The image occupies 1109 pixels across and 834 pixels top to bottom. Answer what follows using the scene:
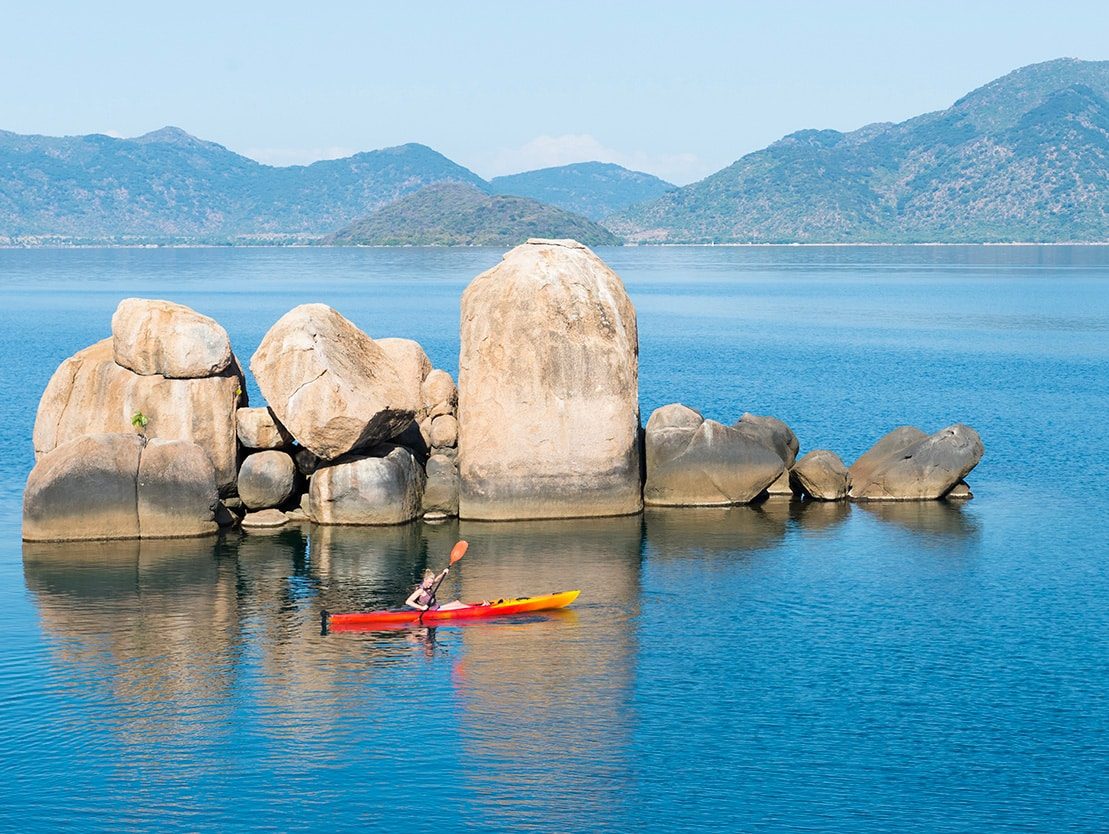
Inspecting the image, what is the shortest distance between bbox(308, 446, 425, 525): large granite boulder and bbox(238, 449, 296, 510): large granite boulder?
2.99 ft

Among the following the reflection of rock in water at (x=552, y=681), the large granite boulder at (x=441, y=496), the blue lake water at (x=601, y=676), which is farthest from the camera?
the large granite boulder at (x=441, y=496)

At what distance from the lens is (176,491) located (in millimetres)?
40688

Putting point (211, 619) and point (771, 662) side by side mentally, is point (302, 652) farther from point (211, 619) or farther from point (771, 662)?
point (771, 662)

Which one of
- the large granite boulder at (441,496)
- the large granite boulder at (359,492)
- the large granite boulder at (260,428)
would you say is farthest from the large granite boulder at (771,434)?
the large granite boulder at (260,428)

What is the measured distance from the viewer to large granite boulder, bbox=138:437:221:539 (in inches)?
1586

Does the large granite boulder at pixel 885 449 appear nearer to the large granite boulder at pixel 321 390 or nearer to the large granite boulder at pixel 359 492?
the large granite boulder at pixel 359 492

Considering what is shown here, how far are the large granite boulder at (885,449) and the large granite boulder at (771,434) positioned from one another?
78.0 inches

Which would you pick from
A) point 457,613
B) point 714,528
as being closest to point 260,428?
point 457,613

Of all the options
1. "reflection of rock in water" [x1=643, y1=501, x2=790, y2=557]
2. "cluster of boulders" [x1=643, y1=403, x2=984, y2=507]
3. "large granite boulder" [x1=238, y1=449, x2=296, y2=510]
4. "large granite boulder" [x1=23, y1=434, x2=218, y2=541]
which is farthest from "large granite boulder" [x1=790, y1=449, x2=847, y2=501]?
"large granite boulder" [x1=23, y1=434, x2=218, y2=541]

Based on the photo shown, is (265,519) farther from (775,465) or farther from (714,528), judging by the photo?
(775,465)

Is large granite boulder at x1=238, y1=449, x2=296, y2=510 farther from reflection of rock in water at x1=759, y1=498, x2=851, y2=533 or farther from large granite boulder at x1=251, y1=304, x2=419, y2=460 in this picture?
reflection of rock in water at x1=759, y1=498, x2=851, y2=533

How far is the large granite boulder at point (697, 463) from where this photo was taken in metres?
44.9

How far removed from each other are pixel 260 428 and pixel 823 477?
17.1 m

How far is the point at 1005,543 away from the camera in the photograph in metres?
40.7
